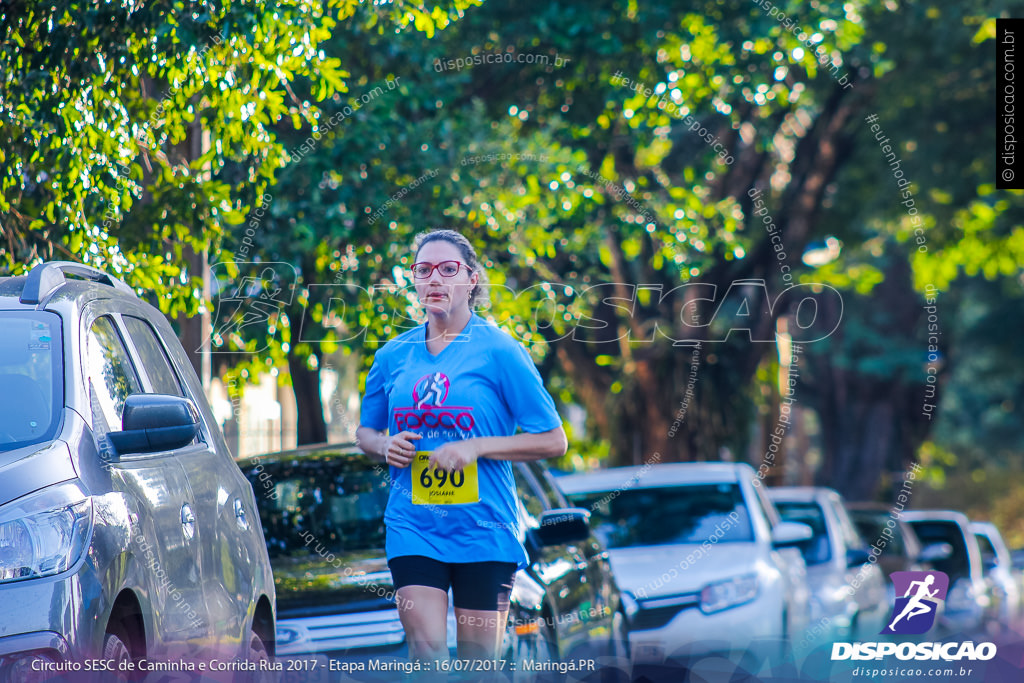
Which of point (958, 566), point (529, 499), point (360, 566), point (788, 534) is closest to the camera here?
point (360, 566)

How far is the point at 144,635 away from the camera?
347 centimetres

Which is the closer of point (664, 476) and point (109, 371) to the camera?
point (109, 371)

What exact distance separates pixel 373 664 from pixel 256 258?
4.41m

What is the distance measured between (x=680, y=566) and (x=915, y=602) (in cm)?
358

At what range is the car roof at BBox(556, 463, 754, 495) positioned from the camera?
9.82 meters

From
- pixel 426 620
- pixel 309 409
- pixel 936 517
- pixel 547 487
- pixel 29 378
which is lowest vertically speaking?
pixel 936 517

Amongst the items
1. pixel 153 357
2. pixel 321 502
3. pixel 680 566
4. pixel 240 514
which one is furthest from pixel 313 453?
pixel 680 566

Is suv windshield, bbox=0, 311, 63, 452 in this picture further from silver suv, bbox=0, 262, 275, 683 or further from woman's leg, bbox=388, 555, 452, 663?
woman's leg, bbox=388, 555, 452, 663

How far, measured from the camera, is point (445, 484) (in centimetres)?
430

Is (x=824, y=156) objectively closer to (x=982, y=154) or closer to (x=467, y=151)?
(x=982, y=154)

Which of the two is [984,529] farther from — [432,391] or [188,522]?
[188,522]

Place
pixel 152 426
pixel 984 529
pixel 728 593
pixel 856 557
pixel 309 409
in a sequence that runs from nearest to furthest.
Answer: pixel 152 426
pixel 728 593
pixel 309 409
pixel 856 557
pixel 984 529

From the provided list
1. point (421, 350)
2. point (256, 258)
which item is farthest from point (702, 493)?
point (421, 350)

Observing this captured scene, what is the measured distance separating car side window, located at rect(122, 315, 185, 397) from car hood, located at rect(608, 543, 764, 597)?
464 cm
